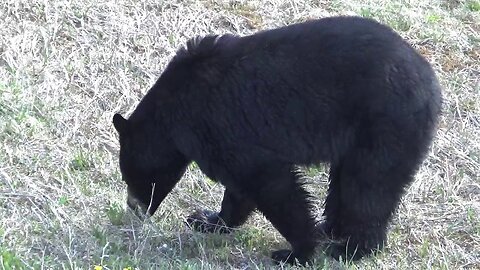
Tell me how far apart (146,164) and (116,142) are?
1.31 meters

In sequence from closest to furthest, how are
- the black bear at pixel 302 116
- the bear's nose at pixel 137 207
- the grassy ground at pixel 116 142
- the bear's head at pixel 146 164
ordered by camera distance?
the black bear at pixel 302 116, the grassy ground at pixel 116 142, the bear's head at pixel 146 164, the bear's nose at pixel 137 207

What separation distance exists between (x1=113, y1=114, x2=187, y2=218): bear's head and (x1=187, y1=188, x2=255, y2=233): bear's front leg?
0.30 metres

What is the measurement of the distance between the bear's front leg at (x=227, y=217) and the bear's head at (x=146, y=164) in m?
0.30

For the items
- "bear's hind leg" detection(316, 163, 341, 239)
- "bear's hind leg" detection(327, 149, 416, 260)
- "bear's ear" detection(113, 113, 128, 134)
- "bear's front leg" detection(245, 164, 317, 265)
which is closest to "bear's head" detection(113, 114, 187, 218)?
"bear's ear" detection(113, 113, 128, 134)

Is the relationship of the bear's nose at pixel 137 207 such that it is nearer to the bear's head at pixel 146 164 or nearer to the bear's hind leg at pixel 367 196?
the bear's head at pixel 146 164

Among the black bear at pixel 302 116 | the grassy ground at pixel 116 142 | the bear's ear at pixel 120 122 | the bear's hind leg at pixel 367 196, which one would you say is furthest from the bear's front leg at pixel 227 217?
the bear's ear at pixel 120 122

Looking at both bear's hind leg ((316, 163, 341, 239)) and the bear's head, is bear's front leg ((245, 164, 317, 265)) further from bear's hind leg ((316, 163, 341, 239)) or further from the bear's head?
the bear's head

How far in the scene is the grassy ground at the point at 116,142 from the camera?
5762mm

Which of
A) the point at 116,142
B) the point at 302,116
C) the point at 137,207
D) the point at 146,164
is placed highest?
the point at 302,116

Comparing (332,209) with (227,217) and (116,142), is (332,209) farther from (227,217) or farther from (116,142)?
(116,142)

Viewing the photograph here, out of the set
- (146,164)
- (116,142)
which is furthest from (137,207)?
(116,142)

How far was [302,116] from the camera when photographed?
5621 millimetres

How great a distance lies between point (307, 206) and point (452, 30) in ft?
14.3

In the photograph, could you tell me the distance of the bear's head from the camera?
19.3 ft
